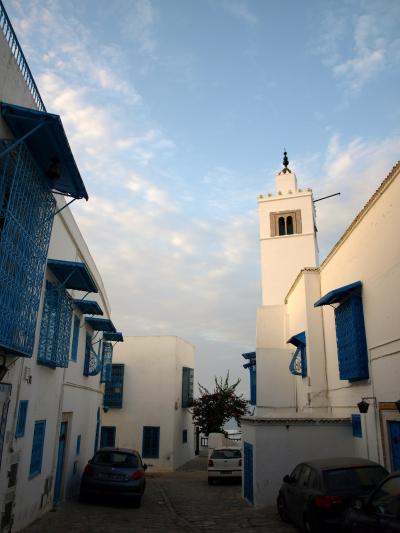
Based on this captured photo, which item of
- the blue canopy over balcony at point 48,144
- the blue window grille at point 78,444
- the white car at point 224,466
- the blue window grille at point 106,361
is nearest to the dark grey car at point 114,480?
the blue window grille at point 78,444

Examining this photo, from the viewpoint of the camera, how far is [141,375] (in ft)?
80.4

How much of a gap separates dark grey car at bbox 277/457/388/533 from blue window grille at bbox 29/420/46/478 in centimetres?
500

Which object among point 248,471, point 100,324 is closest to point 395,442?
point 248,471

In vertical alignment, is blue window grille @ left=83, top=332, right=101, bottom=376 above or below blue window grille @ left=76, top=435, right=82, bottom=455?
above

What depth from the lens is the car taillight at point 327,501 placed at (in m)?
7.12

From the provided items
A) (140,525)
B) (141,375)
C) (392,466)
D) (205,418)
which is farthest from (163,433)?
(392,466)

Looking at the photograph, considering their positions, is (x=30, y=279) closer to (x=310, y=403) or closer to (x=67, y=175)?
(x=67, y=175)

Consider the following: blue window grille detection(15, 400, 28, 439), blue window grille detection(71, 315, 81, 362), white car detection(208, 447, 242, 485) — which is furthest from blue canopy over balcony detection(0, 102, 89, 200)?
white car detection(208, 447, 242, 485)

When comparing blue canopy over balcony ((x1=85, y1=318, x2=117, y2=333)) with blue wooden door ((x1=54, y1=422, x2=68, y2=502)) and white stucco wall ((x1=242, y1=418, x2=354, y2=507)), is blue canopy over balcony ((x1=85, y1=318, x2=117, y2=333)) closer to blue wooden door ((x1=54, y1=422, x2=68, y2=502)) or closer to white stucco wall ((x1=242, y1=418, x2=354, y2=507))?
blue wooden door ((x1=54, y1=422, x2=68, y2=502))

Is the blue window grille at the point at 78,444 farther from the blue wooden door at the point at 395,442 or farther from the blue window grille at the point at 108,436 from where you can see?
the blue window grille at the point at 108,436

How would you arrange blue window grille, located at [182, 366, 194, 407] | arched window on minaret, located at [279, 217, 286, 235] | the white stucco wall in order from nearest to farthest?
the white stucco wall, arched window on minaret, located at [279, 217, 286, 235], blue window grille, located at [182, 366, 194, 407]

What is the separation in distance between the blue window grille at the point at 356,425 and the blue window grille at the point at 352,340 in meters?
0.91

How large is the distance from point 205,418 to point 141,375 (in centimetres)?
574

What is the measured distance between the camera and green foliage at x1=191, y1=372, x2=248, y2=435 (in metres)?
27.6
